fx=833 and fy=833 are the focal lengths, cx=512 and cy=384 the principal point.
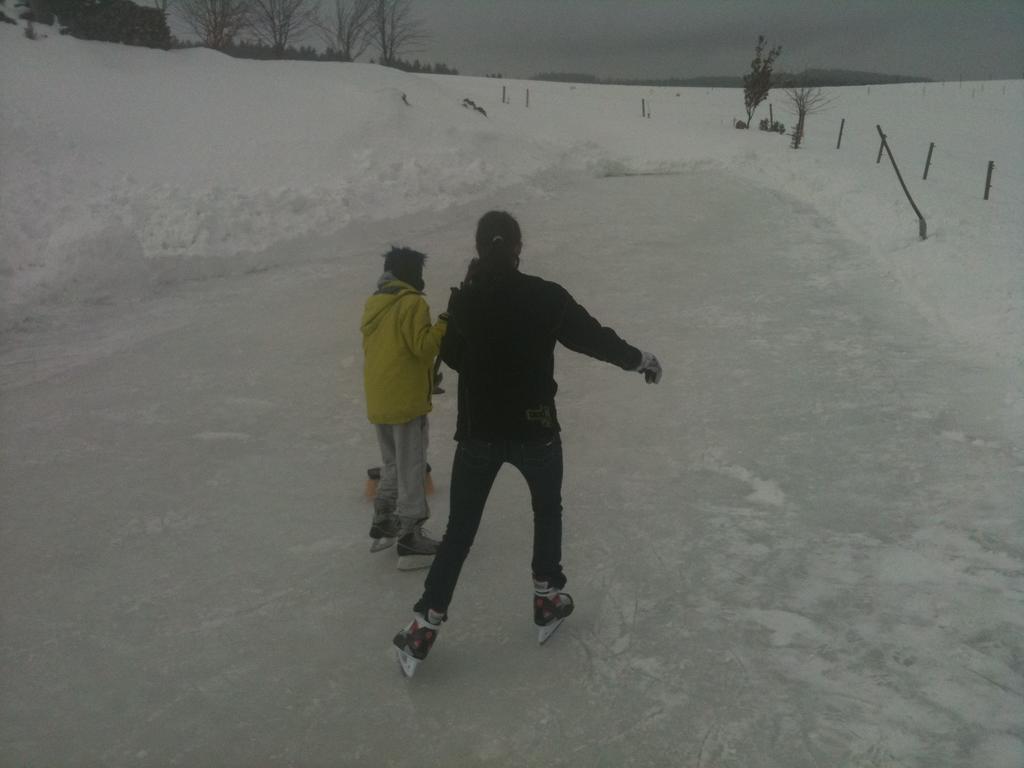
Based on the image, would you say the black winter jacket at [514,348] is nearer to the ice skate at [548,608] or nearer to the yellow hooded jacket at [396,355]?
the yellow hooded jacket at [396,355]

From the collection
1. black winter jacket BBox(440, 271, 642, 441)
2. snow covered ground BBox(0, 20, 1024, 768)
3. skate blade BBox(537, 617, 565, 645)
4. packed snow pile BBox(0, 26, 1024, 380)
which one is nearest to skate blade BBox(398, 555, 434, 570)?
snow covered ground BBox(0, 20, 1024, 768)

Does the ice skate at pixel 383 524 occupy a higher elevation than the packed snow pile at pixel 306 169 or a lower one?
lower

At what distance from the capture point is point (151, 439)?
6.02m

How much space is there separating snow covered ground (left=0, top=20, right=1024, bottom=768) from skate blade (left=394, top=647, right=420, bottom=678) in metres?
0.07

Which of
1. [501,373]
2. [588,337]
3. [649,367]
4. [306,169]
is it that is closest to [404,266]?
[501,373]

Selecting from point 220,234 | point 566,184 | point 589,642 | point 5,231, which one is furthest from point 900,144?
point 589,642

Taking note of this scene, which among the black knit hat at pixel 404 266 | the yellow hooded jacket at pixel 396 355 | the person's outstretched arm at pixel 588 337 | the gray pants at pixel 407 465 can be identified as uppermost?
the black knit hat at pixel 404 266

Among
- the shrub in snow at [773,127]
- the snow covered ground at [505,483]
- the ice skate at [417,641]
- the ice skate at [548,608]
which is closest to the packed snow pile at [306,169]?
the snow covered ground at [505,483]

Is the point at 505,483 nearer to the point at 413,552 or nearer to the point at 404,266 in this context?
the point at 413,552

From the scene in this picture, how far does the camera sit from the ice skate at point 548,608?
3578mm

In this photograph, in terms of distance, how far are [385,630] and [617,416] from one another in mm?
3064

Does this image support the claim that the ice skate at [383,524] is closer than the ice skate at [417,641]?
No

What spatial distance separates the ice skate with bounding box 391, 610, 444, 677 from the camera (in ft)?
11.0

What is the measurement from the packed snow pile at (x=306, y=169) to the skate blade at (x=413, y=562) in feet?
16.6
